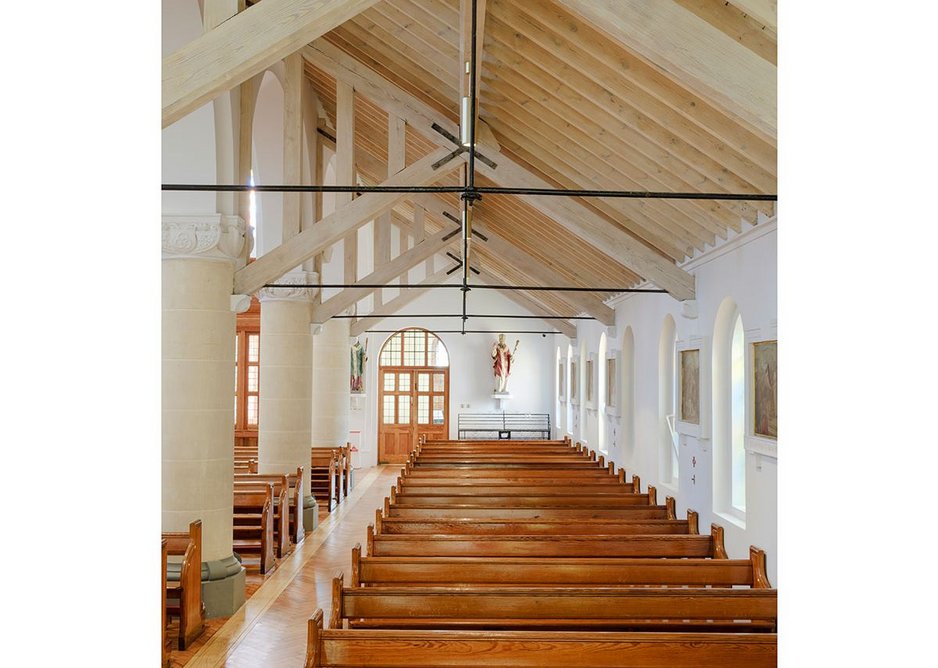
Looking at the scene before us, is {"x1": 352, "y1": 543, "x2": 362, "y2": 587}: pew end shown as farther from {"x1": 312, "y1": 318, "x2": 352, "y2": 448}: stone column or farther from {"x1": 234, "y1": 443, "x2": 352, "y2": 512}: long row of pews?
{"x1": 312, "y1": 318, "x2": 352, "y2": 448}: stone column

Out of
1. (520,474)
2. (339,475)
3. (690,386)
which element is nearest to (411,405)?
(339,475)

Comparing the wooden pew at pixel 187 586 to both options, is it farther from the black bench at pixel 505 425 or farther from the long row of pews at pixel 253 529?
the black bench at pixel 505 425

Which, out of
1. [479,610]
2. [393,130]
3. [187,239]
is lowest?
[479,610]

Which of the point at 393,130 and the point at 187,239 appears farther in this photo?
the point at 393,130

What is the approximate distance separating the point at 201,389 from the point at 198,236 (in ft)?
4.40

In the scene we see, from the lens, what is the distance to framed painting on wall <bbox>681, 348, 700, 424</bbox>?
8.66 meters

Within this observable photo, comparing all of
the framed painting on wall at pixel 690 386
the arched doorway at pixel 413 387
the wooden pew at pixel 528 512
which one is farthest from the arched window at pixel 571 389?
the wooden pew at pixel 528 512

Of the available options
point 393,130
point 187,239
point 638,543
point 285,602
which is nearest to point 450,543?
point 638,543

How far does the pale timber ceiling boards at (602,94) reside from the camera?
159 inches
